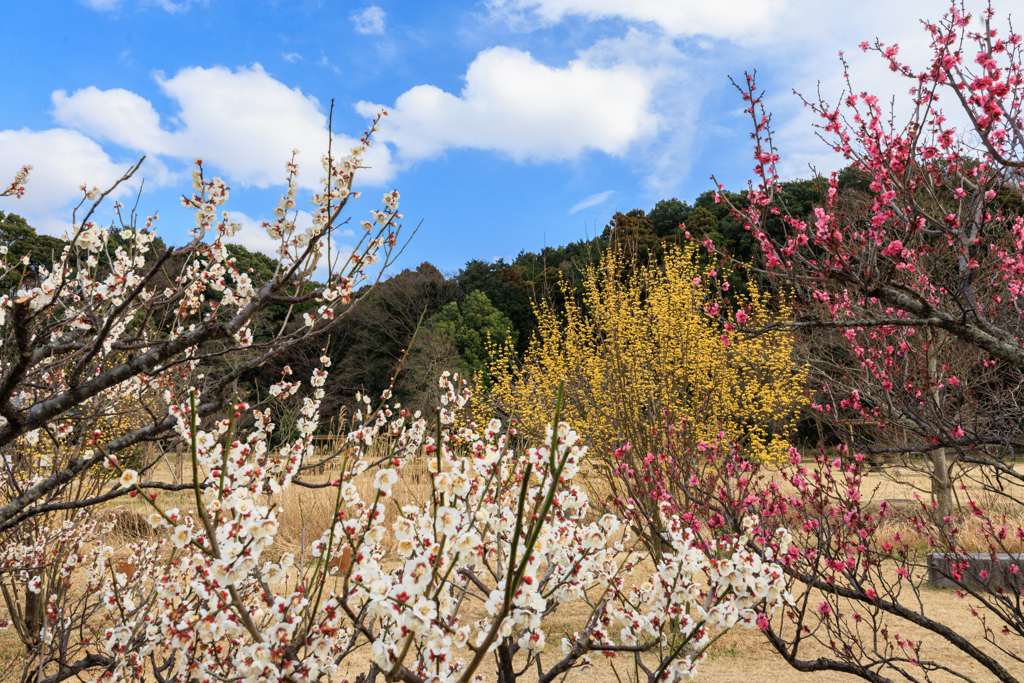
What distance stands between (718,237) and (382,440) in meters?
14.0

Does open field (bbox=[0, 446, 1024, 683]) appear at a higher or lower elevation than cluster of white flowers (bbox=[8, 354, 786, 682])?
lower

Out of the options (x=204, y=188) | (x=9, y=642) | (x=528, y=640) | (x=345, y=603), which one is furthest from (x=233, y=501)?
(x=9, y=642)

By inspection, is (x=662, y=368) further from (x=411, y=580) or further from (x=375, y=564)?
(x=411, y=580)

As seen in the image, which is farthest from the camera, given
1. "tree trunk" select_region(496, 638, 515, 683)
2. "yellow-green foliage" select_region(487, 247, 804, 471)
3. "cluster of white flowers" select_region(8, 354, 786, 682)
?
"yellow-green foliage" select_region(487, 247, 804, 471)

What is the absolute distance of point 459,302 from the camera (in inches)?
907

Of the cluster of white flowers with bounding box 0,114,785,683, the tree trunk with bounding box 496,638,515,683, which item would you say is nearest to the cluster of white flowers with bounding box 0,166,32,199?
the cluster of white flowers with bounding box 0,114,785,683

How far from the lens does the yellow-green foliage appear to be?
770 cm

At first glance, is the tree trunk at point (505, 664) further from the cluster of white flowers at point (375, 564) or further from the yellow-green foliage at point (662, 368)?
the yellow-green foliage at point (662, 368)

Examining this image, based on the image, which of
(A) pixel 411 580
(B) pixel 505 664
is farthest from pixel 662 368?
(A) pixel 411 580

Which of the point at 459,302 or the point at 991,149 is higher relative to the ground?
the point at 459,302

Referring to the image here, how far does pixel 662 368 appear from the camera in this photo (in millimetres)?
8352

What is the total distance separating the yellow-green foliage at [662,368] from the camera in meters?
7.70

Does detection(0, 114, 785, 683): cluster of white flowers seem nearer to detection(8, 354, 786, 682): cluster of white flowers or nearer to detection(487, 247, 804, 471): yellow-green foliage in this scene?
detection(8, 354, 786, 682): cluster of white flowers

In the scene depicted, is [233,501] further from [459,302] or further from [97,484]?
[459,302]
